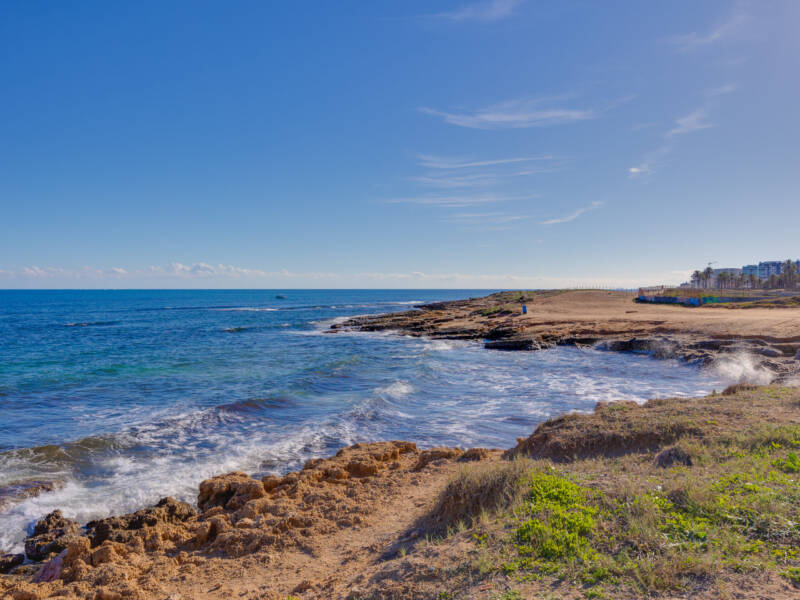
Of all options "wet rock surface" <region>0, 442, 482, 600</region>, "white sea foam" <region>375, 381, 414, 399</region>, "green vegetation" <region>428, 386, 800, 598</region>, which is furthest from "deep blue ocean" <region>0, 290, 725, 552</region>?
"green vegetation" <region>428, 386, 800, 598</region>

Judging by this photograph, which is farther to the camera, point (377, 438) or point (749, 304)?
point (749, 304)

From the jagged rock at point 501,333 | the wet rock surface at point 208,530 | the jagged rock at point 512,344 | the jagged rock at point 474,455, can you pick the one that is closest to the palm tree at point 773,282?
the jagged rock at point 501,333

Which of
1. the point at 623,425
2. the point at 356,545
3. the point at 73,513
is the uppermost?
the point at 623,425

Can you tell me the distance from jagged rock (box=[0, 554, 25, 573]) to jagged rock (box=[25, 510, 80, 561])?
0.12 metres

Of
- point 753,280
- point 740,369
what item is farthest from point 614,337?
point 753,280

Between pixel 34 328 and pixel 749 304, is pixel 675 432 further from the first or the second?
pixel 34 328

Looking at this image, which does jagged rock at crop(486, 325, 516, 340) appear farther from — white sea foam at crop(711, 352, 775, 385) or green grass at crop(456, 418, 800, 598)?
green grass at crop(456, 418, 800, 598)

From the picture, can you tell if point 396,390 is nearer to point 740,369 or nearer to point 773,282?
point 740,369

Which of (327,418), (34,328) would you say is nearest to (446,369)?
(327,418)

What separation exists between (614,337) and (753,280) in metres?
95.5

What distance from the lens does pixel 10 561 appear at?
7.41 m

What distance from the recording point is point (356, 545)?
22.1ft

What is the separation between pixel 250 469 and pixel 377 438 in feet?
12.7

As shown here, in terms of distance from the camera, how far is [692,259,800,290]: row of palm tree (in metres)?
90.8
